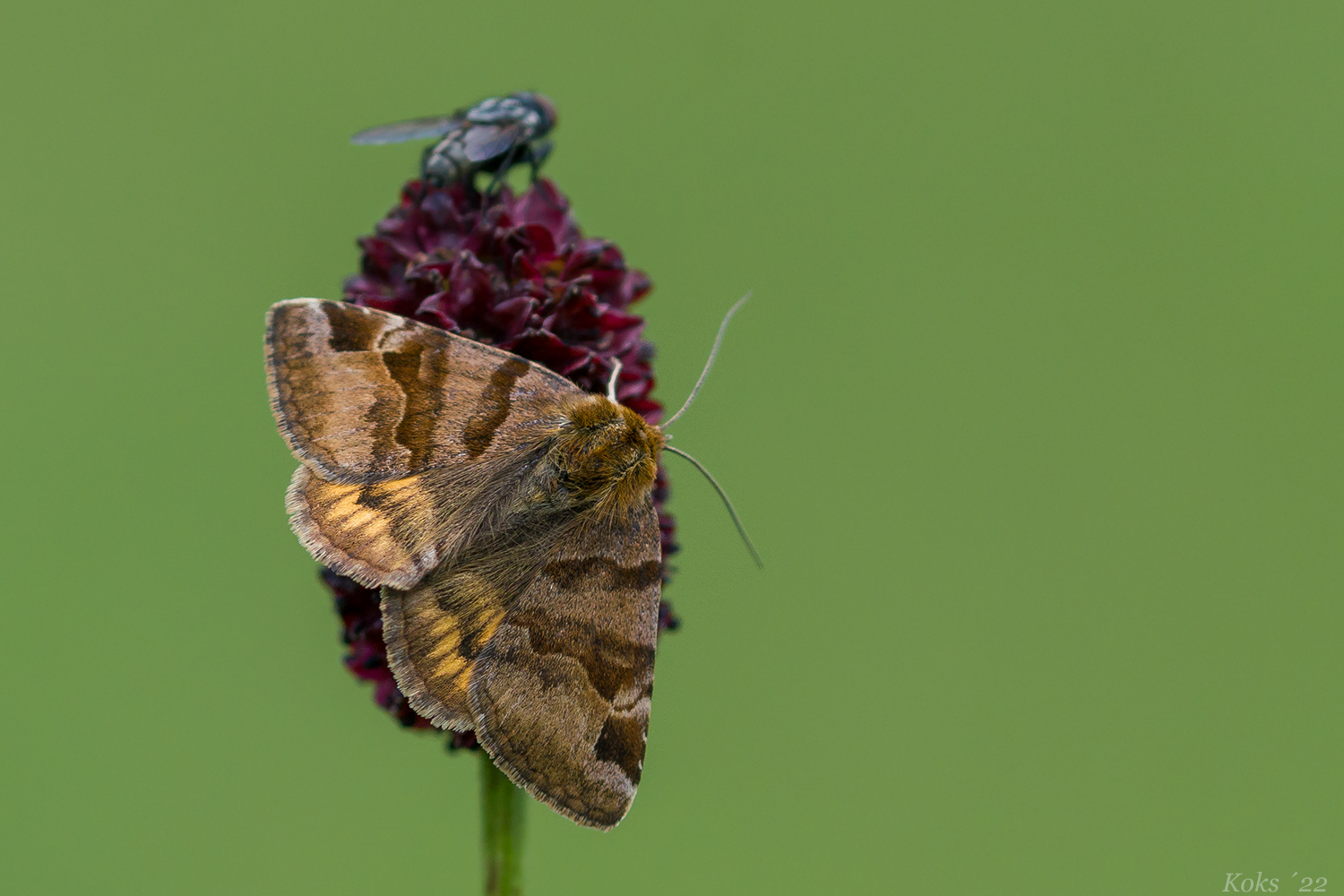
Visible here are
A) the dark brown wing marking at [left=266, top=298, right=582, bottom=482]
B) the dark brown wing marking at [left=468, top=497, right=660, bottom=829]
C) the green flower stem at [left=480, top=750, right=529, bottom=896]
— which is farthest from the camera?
the green flower stem at [left=480, top=750, right=529, bottom=896]

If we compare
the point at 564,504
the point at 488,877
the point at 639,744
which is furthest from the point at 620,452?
the point at 488,877

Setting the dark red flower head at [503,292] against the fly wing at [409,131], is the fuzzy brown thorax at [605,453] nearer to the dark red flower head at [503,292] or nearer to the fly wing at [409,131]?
the dark red flower head at [503,292]

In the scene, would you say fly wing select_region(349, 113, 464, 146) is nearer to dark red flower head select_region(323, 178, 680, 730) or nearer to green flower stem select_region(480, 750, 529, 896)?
dark red flower head select_region(323, 178, 680, 730)

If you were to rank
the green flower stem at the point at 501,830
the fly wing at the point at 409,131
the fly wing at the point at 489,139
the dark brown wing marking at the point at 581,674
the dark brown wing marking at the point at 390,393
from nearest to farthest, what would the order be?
the dark brown wing marking at the point at 581,674 → the dark brown wing marking at the point at 390,393 → the green flower stem at the point at 501,830 → the fly wing at the point at 489,139 → the fly wing at the point at 409,131

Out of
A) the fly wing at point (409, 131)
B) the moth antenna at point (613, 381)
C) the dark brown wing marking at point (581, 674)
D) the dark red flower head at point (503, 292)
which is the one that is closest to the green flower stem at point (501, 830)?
the dark red flower head at point (503, 292)

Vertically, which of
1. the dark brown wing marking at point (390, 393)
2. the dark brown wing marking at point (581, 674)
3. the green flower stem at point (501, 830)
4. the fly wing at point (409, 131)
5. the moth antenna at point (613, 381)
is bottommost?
the green flower stem at point (501, 830)

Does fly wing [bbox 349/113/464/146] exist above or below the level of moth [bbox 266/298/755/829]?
above

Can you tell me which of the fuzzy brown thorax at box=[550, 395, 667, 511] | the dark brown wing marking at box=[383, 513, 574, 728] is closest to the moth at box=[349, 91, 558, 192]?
the fuzzy brown thorax at box=[550, 395, 667, 511]

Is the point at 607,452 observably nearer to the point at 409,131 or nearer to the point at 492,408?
the point at 492,408
